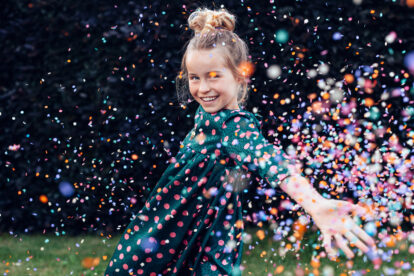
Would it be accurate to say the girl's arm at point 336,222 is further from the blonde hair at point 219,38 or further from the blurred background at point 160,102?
the blurred background at point 160,102

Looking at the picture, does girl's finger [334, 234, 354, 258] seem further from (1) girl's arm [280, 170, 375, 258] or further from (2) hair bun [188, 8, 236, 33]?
(2) hair bun [188, 8, 236, 33]

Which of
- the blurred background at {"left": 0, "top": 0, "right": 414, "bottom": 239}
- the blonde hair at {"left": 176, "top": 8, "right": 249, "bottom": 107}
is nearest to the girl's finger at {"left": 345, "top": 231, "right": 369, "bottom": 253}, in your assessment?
the blonde hair at {"left": 176, "top": 8, "right": 249, "bottom": 107}

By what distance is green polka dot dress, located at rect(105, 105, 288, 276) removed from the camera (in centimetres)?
232

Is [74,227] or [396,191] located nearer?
[396,191]

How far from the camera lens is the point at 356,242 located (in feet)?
4.87

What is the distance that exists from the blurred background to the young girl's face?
142 centimetres

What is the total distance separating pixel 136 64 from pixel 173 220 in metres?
1.94

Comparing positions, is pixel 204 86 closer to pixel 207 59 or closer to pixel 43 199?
pixel 207 59

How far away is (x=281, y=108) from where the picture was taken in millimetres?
3922

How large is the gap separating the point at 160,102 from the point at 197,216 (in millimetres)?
1707

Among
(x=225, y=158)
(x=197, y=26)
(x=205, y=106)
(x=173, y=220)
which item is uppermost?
(x=197, y=26)

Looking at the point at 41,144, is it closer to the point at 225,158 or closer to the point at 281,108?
the point at 281,108

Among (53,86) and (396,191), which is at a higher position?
(53,86)

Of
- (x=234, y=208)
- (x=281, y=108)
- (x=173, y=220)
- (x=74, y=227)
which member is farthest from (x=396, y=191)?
(x=74, y=227)
